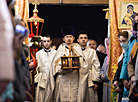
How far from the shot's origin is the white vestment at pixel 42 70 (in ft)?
27.4

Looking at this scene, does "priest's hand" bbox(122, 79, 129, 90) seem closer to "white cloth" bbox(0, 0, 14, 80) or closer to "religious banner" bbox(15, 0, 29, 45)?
"religious banner" bbox(15, 0, 29, 45)

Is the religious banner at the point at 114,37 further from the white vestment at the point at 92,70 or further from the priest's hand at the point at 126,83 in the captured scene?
the priest's hand at the point at 126,83

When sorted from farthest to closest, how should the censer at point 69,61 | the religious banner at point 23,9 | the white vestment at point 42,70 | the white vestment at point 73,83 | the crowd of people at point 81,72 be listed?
the white vestment at point 42,70, the white vestment at point 73,83, the censer at point 69,61, the religious banner at point 23,9, the crowd of people at point 81,72

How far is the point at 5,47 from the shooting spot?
2.76 meters

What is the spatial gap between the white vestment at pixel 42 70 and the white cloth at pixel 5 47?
5590 millimetres

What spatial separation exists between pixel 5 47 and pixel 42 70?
228 inches

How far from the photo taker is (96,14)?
11180 mm

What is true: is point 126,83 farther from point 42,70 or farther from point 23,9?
point 42,70

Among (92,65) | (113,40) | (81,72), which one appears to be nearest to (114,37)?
(113,40)

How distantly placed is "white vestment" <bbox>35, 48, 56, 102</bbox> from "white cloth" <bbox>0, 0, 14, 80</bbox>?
559cm

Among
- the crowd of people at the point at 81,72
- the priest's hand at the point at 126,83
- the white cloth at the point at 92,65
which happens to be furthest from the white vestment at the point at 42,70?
the priest's hand at the point at 126,83

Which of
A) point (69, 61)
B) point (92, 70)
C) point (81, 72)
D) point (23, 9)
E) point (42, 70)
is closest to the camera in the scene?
point (23, 9)

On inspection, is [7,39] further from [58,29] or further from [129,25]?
[58,29]

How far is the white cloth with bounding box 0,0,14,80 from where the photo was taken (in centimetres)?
270
